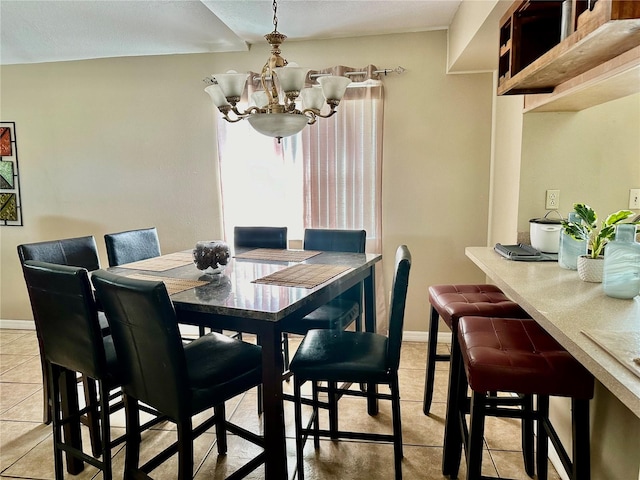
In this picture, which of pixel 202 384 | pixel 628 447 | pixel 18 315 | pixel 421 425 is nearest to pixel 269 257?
pixel 202 384

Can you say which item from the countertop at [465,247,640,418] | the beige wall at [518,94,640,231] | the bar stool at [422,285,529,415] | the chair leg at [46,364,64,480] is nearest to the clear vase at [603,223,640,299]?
the countertop at [465,247,640,418]

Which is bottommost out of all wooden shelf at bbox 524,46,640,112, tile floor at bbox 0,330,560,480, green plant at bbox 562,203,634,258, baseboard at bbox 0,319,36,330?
tile floor at bbox 0,330,560,480

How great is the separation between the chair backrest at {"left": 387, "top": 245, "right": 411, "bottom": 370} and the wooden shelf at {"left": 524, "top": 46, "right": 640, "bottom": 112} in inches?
38.7

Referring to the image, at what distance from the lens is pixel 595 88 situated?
1.69 meters

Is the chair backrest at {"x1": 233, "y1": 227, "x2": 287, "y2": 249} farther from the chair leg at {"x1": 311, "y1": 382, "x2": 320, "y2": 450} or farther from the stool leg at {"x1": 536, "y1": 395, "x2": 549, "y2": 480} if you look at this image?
the stool leg at {"x1": 536, "y1": 395, "x2": 549, "y2": 480}

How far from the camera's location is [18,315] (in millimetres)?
3979

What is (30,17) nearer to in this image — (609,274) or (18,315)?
(18,315)

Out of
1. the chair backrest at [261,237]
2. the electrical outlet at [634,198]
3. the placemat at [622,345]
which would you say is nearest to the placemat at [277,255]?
the chair backrest at [261,237]

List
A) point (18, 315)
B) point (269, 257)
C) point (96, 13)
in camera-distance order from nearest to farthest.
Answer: point (269, 257) < point (96, 13) < point (18, 315)

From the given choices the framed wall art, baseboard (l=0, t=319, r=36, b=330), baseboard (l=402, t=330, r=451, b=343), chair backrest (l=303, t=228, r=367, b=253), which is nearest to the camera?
chair backrest (l=303, t=228, r=367, b=253)

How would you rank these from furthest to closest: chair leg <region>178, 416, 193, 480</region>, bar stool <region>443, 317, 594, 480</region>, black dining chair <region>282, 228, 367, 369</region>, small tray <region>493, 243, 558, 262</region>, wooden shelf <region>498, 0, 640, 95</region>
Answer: black dining chair <region>282, 228, 367, 369</region> < small tray <region>493, 243, 558, 262</region> < chair leg <region>178, 416, 193, 480</region> < bar stool <region>443, 317, 594, 480</region> < wooden shelf <region>498, 0, 640, 95</region>

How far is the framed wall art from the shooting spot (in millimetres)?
3809

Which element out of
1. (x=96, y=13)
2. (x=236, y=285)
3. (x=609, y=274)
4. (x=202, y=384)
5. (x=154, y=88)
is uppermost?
(x=96, y=13)

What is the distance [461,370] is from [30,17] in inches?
137
